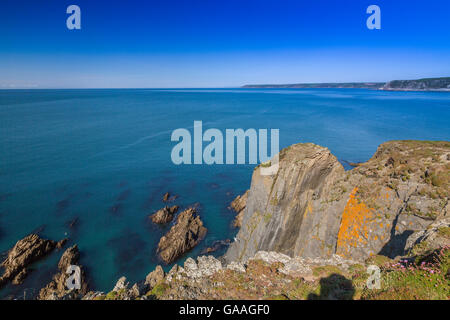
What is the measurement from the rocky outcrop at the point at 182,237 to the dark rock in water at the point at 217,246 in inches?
74.5

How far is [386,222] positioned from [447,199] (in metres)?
3.04

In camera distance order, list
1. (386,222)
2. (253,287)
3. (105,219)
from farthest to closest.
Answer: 1. (105,219)
2. (386,222)
3. (253,287)

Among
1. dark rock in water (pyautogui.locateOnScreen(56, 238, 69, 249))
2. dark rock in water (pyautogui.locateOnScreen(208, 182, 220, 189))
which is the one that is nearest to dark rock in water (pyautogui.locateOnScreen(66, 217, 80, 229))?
dark rock in water (pyautogui.locateOnScreen(56, 238, 69, 249))

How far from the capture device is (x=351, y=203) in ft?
47.7

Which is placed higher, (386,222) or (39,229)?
(386,222)

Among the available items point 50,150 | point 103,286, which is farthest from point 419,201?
point 50,150

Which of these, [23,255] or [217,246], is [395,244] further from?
[23,255]

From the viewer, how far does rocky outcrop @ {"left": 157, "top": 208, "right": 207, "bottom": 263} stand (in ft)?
86.7

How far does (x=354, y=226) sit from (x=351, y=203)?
4.86ft

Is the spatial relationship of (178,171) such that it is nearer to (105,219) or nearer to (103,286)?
(105,219)

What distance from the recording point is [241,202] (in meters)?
35.7

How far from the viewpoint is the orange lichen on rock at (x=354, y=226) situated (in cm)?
1329

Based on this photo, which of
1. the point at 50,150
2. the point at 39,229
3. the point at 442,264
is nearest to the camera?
the point at 442,264

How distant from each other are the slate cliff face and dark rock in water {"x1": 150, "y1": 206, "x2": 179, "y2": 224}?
14.8m
